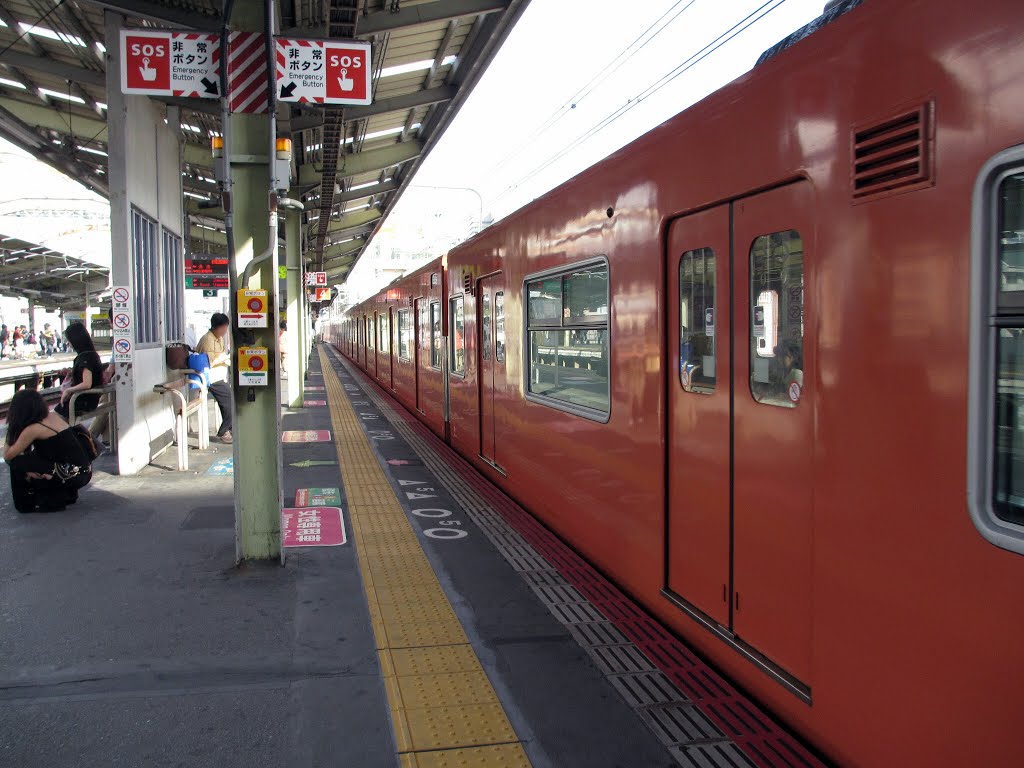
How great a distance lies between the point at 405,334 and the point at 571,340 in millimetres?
9091

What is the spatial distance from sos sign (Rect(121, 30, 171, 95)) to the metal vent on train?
4.01m

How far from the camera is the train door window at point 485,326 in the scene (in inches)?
288

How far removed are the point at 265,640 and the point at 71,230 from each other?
24.9 meters

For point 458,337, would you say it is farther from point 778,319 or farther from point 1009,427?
point 1009,427

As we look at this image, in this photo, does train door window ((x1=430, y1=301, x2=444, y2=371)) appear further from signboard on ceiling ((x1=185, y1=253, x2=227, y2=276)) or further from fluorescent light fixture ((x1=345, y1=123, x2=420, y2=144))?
signboard on ceiling ((x1=185, y1=253, x2=227, y2=276))

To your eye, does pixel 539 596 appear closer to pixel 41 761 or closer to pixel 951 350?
pixel 41 761

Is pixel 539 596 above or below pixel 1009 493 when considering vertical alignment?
below

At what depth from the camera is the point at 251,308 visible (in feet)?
15.4

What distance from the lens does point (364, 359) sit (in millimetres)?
24328

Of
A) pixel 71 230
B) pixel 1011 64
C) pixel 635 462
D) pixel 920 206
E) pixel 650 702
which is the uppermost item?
pixel 71 230

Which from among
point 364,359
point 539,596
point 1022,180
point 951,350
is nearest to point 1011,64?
point 1022,180

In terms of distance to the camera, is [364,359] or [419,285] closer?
[419,285]

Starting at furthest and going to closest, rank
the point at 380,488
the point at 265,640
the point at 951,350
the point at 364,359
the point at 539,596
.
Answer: the point at 364,359, the point at 380,488, the point at 539,596, the point at 265,640, the point at 951,350

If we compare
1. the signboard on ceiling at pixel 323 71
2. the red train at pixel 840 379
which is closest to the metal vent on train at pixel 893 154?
the red train at pixel 840 379
